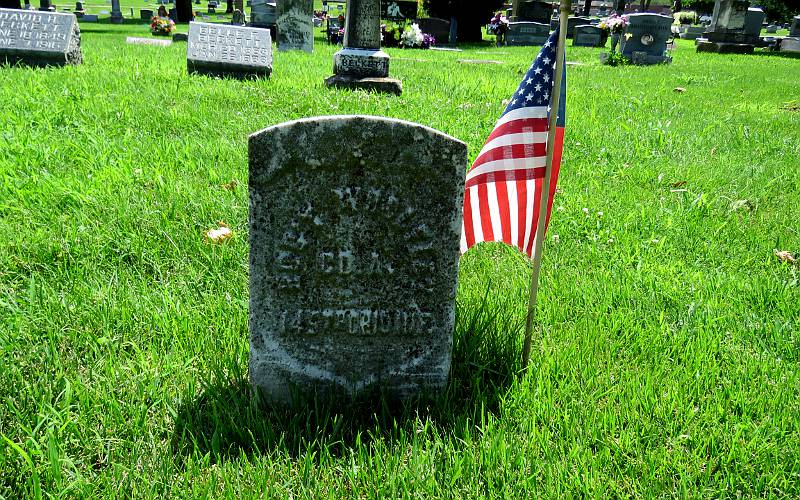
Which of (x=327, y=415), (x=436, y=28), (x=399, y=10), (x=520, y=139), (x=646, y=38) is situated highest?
(x=399, y=10)

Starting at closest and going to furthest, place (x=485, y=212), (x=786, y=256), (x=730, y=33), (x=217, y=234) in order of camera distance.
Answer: (x=485, y=212) < (x=217, y=234) < (x=786, y=256) < (x=730, y=33)

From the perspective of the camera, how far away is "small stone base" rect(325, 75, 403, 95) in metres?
8.63

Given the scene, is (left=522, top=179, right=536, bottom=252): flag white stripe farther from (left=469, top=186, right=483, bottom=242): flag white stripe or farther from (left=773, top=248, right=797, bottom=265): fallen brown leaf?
(left=773, top=248, right=797, bottom=265): fallen brown leaf

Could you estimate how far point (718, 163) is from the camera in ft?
19.0

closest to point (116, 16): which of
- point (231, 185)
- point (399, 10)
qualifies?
point (399, 10)

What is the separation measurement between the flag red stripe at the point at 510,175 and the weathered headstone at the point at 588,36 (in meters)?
24.4

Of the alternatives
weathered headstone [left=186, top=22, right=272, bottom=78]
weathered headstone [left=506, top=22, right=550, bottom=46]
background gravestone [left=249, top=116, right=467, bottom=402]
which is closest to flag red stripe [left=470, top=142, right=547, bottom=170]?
background gravestone [left=249, top=116, right=467, bottom=402]

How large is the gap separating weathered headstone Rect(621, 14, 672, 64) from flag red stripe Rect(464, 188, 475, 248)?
15763 millimetres

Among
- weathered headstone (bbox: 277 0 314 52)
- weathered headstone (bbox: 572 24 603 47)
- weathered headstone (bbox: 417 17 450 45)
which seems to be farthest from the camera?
weathered headstone (bbox: 572 24 603 47)

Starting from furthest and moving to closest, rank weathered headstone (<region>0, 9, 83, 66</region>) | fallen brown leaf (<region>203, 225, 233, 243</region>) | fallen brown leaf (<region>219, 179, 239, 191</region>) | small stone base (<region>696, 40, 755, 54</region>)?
small stone base (<region>696, 40, 755, 54</region>)
weathered headstone (<region>0, 9, 83, 66</region>)
fallen brown leaf (<region>219, 179, 239, 191</region>)
fallen brown leaf (<region>203, 225, 233, 243</region>)

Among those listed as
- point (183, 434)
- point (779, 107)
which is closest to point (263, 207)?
point (183, 434)

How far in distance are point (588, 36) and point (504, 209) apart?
2480 cm

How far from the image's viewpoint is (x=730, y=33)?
2273 centimetres

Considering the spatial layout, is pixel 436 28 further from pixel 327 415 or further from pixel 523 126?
pixel 327 415
